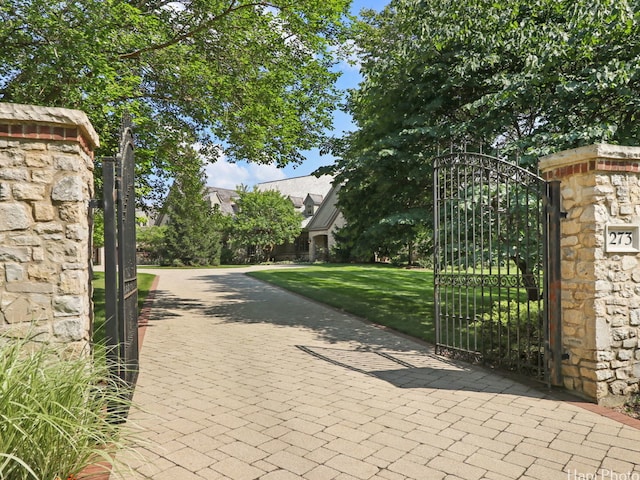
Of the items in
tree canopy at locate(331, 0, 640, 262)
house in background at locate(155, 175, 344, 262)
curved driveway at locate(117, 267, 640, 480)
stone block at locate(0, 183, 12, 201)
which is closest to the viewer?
curved driveway at locate(117, 267, 640, 480)

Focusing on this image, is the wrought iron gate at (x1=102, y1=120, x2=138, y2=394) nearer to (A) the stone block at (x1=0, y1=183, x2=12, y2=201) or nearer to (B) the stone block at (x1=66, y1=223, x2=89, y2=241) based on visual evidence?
(B) the stone block at (x1=66, y1=223, x2=89, y2=241)

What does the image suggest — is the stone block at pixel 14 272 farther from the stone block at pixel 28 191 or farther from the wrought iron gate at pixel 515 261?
the wrought iron gate at pixel 515 261

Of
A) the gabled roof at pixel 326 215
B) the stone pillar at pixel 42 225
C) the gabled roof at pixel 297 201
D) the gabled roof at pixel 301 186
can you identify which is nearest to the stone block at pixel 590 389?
the stone pillar at pixel 42 225

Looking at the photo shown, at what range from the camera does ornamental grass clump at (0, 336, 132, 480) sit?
2.48 m

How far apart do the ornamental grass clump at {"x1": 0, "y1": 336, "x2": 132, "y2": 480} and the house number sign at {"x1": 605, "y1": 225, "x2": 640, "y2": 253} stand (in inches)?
197

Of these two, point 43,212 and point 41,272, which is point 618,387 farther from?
point 43,212

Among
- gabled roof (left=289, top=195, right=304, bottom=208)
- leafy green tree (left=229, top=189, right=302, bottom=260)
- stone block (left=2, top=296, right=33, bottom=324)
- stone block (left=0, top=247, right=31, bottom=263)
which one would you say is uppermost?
gabled roof (left=289, top=195, right=304, bottom=208)

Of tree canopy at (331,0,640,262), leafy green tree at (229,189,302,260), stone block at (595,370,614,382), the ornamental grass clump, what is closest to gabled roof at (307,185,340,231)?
leafy green tree at (229,189,302,260)

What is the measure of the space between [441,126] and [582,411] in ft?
16.0

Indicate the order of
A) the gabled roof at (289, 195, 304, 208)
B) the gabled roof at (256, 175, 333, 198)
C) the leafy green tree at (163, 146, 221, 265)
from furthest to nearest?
the gabled roof at (256, 175, 333, 198) → the gabled roof at (289, 195, 304, 208) → the leafy green tree at (163, 146, 221, 265)

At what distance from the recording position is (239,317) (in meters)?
10.6

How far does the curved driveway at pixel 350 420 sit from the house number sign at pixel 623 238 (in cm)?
175

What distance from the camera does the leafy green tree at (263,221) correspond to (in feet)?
114

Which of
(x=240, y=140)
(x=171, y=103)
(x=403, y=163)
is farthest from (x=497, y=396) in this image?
(x=171, y=103)
